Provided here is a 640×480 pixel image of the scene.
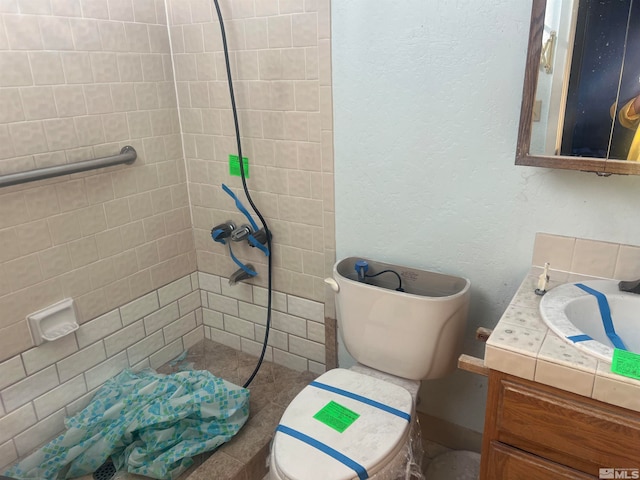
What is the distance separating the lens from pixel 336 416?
129 centimetres

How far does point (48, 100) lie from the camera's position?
1.49 metres

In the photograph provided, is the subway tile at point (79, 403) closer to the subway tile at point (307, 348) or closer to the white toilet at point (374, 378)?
the subway tile at point (307, 348)

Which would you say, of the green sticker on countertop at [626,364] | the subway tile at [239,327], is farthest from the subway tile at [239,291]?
the green sticker on countertop at [626,364]

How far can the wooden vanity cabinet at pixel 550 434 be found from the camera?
93 cm

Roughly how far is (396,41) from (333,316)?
0.96 m

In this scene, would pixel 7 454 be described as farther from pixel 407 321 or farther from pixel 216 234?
pixel 407 321

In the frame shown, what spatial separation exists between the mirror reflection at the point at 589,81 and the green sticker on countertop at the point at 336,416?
839mm

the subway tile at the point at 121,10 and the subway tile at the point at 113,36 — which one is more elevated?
the subway tile at the point at 121,10

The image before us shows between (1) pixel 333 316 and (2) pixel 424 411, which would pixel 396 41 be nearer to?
(1) pixel 333 316

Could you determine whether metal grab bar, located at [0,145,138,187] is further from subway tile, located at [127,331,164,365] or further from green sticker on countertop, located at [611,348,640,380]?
green sticker on countertop, located at [611,348,640,380]

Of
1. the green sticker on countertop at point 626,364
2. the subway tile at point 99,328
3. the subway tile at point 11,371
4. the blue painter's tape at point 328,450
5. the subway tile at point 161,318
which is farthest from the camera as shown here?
the subway tile at point 161,318

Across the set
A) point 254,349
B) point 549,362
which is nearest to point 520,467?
point 549,362

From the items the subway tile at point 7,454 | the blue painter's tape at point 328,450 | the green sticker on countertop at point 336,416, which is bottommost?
the subway tile at point 7,454

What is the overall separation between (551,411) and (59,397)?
5.02 feet
